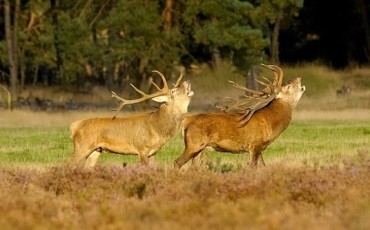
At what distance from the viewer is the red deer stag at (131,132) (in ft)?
56.5

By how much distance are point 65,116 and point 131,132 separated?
76.5ft

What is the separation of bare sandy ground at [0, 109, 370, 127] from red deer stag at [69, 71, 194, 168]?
64.8 feet

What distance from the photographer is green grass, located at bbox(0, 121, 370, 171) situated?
19188 mm

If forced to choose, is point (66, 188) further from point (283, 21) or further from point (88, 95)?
point (283, 21)

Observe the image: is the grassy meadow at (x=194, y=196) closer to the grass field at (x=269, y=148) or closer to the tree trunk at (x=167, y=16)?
the grass field at (x=269, y=148)

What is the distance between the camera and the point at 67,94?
55500 millimetres

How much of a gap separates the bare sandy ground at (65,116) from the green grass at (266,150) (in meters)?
3.54

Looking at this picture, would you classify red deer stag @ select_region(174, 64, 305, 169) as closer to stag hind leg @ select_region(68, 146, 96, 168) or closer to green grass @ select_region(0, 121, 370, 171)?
green grass @ select_region(0, 121, 370, 171)

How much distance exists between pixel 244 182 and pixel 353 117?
80.9 ft

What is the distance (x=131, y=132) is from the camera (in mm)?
17250

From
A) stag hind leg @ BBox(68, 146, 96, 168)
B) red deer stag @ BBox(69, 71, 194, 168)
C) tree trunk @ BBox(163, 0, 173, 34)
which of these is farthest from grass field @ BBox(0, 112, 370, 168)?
tree trunk @ BBox(163, 0, 173, 34)

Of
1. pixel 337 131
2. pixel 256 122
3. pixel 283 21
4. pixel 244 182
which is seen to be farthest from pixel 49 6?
pixel 244 182

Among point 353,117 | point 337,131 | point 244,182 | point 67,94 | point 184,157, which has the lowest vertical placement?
point 67,94

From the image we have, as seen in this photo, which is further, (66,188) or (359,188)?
(66,188)
